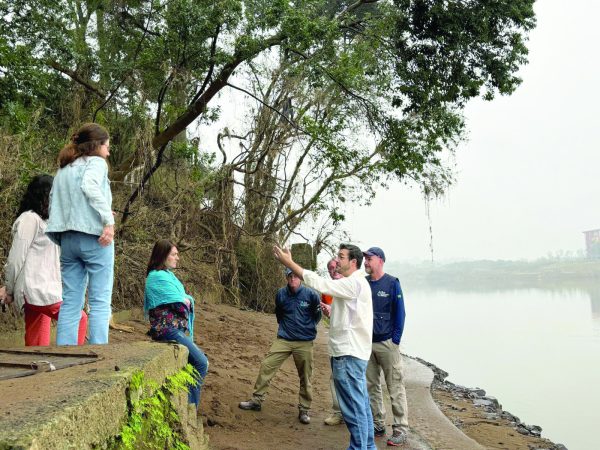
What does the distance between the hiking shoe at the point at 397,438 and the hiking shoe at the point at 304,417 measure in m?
1.07

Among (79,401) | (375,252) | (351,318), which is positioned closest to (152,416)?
(79,401)

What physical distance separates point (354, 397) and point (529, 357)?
3141 cm

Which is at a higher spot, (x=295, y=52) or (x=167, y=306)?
(x=295, y=52)

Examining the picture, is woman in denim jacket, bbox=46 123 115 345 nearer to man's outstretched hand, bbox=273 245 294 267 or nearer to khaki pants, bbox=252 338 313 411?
man's outstretched hand, bbox=273 245 294 267

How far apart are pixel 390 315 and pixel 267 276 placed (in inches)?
492

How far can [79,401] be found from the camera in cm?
253

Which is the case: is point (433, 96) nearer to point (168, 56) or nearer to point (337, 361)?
point (168, 56)

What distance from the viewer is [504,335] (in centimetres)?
4322

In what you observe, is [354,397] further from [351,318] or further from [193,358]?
[193,358]

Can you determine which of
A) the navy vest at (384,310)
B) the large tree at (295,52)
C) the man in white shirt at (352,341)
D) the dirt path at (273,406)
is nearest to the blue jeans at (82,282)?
the man in white shirt at (352,341)

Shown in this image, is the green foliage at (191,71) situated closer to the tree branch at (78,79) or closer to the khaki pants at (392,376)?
the tree branch at (78,79)

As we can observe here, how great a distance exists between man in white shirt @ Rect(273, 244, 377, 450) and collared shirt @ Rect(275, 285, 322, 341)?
69.9 inches

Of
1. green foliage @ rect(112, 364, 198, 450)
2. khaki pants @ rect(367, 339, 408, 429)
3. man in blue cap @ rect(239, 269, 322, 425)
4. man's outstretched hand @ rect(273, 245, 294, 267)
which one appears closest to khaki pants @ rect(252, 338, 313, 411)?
man in blue cap @ rect(239, 269, 322, 425)

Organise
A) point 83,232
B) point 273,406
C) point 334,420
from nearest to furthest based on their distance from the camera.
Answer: point 83,232 < point 334,420 < point 273,406
